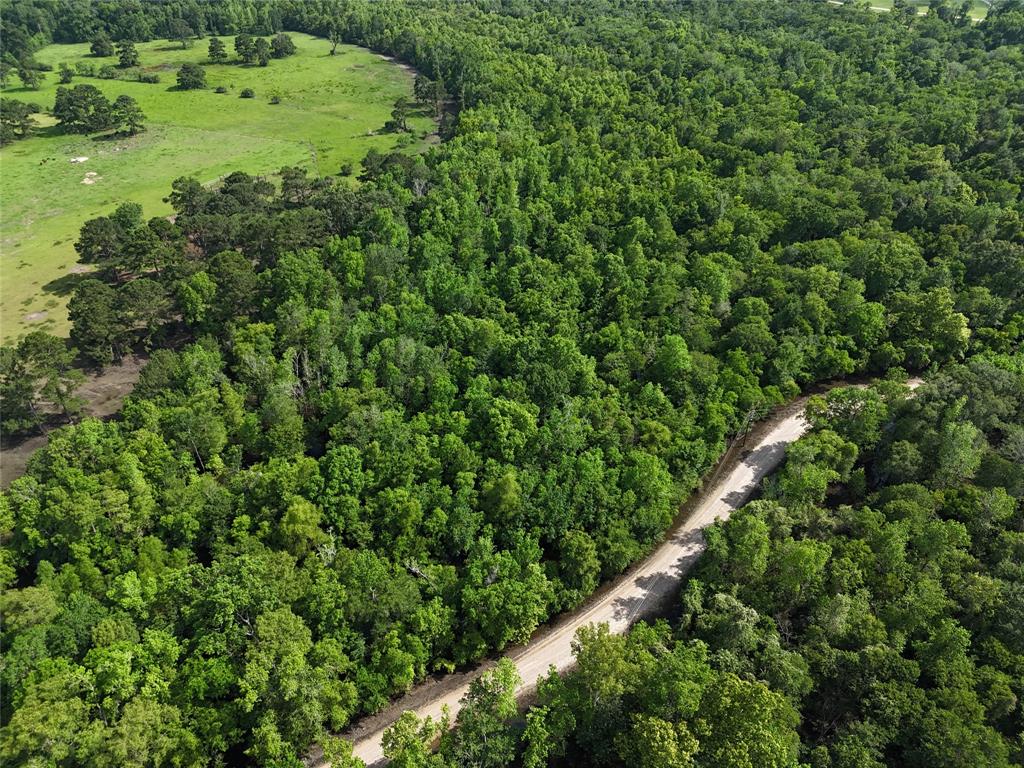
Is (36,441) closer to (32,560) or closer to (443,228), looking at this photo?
(32,560)

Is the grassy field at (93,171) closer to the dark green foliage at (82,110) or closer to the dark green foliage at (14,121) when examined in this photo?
the dark green foliage at (14,121)

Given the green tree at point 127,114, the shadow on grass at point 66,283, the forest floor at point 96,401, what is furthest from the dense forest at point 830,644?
the green tree at point 127,114

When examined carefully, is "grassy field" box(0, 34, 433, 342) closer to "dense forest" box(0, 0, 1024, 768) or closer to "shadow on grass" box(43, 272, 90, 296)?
"shadow on grass" box(43, 272, 90, 296)

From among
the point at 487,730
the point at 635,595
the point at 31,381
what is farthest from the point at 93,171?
the point at 487,730

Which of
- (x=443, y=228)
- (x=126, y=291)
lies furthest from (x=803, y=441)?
(x=126, y=291)

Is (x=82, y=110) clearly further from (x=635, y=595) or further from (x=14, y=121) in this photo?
(x=635, y=595)
